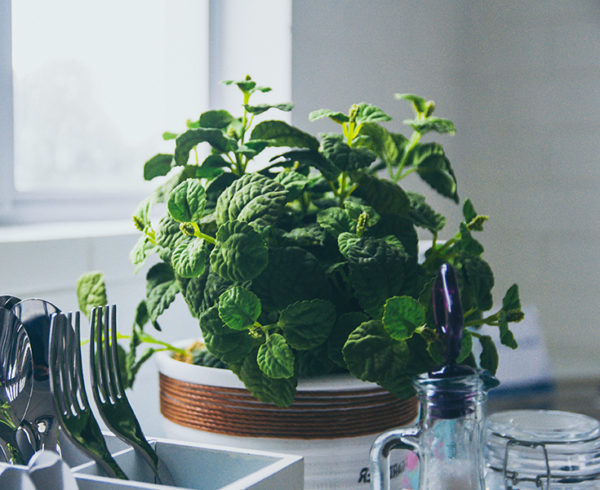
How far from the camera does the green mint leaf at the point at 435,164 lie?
865 mm

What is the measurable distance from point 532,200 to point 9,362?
2.06m

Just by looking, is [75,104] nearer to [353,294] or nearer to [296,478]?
[353,294]

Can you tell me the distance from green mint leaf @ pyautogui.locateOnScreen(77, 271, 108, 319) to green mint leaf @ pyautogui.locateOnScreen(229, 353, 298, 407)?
18 cm

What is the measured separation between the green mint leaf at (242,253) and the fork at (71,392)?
0.15 meters

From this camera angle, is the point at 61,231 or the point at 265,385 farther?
the point at 61,231

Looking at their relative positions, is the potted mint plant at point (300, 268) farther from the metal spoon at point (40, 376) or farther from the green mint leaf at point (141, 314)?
the metal spoon at point (40, 376)

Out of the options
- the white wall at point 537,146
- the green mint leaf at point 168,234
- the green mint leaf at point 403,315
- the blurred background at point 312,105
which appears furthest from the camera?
the white wall at point 537,146

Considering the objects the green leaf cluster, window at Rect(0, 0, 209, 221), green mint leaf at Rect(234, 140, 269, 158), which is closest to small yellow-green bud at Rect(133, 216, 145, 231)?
the green leaf cluster

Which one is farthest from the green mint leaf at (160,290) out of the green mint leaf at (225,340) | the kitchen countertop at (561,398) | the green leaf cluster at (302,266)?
the kitchen countertop at (561,398)

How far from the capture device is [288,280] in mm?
676

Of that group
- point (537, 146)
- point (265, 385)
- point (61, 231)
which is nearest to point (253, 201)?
point (265, 385)

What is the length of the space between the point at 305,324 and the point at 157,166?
0.90 feet

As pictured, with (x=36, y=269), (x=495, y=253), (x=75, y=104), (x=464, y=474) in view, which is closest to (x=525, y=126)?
(x=495, y=253)

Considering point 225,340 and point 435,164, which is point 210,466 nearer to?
point 225,340
